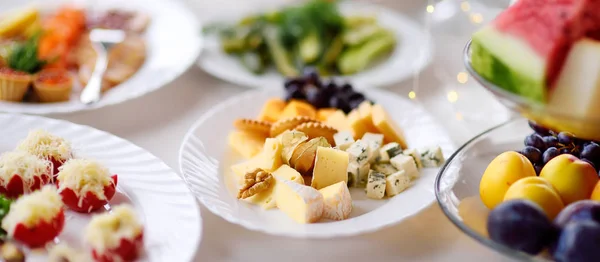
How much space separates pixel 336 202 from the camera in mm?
941

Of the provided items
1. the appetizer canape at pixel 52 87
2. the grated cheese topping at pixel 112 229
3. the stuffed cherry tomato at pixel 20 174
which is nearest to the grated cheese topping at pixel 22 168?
the stuffed cherry tomato at pixel 20 174

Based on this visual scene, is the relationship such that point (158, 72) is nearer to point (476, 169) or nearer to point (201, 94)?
point (201, 94)

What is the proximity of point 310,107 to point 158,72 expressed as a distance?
15.3 inches

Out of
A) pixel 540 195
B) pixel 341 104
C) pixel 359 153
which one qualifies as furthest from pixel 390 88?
pixel 540 195

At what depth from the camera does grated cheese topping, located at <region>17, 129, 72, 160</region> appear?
3.14 feet

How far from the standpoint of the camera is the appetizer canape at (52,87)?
129 cm

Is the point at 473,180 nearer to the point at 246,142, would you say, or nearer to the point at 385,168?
the point at 385,168

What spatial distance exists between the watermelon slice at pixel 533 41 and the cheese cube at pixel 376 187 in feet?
1.01

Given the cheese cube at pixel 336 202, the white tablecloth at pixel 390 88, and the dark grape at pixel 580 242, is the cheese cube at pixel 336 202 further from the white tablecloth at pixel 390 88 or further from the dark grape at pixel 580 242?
the dark grape at pixel 580 242

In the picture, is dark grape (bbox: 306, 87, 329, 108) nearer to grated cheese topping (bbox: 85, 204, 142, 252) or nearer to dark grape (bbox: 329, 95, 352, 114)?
dark grape (bbox: 329, 95, 352, 114)

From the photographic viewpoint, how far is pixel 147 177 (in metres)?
0.98

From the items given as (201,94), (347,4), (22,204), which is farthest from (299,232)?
(347,4)

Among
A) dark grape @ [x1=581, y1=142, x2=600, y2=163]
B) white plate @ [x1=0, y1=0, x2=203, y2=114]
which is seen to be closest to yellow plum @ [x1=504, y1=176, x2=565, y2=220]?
dark grape @ [x1=581, y1=142, x2=600, y2=163]

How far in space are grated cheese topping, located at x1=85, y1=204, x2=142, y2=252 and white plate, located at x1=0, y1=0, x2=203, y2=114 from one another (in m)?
0.47
